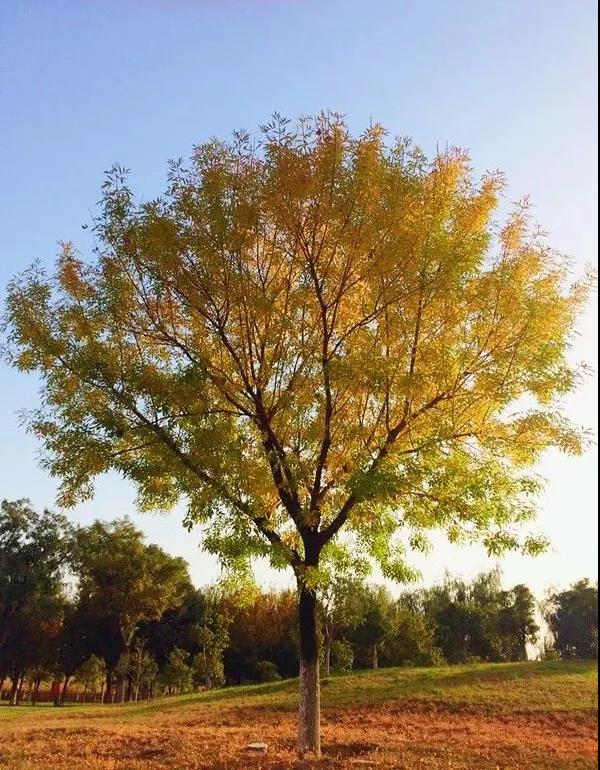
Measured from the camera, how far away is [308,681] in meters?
14.4

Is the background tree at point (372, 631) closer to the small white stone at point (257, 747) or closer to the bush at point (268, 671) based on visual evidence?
the bush at point (268, 671)

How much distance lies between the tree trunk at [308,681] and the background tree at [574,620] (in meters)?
62.2

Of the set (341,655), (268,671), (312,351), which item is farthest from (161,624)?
(312,351)

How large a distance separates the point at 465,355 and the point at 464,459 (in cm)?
220

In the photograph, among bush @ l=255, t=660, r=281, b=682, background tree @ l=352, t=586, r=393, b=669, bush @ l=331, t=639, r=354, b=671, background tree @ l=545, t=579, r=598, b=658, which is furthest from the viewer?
background tree @ l=545, t=579, r=598, b=658

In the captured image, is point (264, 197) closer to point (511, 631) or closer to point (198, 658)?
point (198, 658)

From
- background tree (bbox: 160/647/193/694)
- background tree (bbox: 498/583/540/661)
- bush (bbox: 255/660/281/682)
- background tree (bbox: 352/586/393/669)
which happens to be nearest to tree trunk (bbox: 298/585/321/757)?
bush (bbox: 255/660/281/682)

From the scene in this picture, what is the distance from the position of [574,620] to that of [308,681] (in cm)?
6597

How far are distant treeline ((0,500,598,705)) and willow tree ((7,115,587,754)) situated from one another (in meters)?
37.6

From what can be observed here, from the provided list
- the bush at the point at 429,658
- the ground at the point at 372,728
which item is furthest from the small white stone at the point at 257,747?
the bush at the point at 429,658

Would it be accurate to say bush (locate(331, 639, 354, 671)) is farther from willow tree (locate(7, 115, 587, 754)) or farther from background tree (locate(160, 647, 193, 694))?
willow tree (locate(7, 115, 587, 754))

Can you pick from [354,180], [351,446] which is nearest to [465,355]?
[351,446]

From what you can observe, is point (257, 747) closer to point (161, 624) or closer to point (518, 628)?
point (161, 624)

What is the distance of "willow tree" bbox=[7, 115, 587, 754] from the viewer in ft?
44.4
